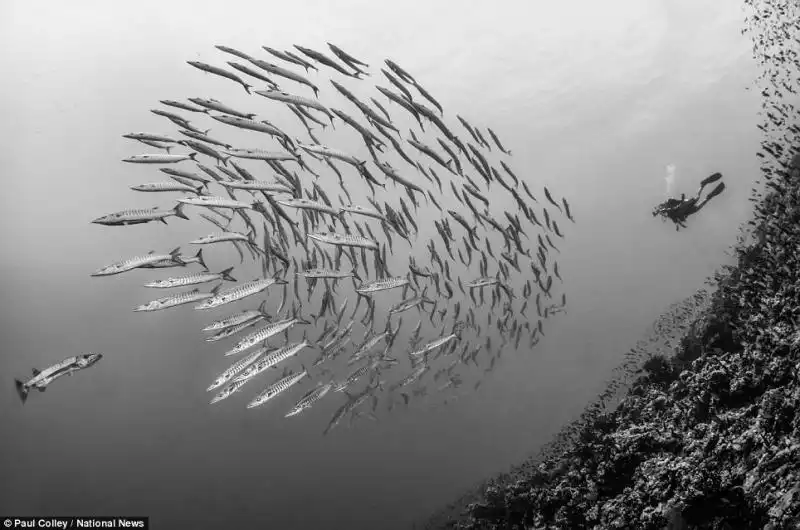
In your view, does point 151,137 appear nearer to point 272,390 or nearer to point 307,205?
point 307,205

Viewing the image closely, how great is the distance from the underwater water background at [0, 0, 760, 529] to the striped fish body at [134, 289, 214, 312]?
19.7m

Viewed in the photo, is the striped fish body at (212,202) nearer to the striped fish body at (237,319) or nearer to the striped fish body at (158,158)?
the striped fish body at (158,158)

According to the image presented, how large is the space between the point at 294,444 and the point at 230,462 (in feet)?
34.5

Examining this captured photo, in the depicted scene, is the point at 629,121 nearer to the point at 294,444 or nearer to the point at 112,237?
the point at 112,237

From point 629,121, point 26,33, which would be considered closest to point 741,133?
point 629,121

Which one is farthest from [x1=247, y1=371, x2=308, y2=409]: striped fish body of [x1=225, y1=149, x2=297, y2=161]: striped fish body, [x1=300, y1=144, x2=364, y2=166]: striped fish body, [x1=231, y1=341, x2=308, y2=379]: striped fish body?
[x1=300, y1=144, x2=364, y2=166]: striped fish body

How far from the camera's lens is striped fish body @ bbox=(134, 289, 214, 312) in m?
4.84

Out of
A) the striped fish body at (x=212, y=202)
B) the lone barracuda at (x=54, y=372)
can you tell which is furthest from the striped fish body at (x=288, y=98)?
the lone barracuda at (x=54, y=372)

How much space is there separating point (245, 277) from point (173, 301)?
44871 mm

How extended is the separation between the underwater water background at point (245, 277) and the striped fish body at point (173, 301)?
64.5 feet

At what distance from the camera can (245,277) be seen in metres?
47.3

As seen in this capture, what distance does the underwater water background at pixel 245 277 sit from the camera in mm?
21609

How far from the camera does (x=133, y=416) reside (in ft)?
200

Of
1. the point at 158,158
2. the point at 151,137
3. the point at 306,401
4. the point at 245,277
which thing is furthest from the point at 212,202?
the point at 245,277
